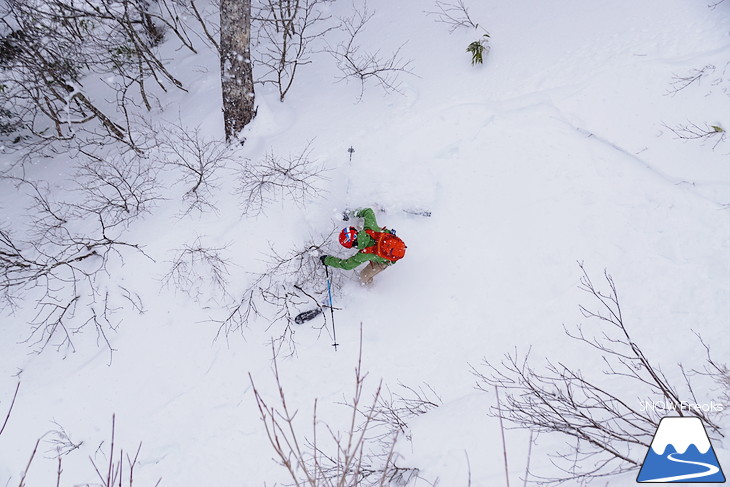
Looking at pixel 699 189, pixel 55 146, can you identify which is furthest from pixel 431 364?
pixel 55 146

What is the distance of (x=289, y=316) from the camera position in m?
6.45

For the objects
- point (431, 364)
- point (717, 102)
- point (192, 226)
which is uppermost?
point (717, 102)

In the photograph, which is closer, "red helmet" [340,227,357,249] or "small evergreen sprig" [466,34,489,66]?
"red helmet" [340,227,357,249]

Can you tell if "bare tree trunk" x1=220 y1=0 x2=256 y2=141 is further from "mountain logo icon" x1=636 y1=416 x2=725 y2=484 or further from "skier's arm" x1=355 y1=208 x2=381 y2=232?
"mountain logo icon" x1=636 y1=416 x2=725 y2=484

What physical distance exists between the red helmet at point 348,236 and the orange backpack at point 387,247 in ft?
0.68

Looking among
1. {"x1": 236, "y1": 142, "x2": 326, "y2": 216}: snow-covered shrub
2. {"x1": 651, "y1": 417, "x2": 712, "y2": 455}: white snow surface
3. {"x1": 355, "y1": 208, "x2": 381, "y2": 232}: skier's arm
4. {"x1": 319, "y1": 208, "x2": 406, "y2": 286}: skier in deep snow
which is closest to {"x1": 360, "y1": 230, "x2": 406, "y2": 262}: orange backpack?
{"x1": 319, "y1": 208, "x2": 406, "y2": 286}: skier in deep snow

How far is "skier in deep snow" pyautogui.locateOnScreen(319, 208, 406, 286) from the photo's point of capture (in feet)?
19.8

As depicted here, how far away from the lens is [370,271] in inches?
258

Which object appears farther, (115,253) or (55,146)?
(55,146)

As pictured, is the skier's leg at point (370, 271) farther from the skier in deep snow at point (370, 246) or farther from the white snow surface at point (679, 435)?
the white snow surface at point (679, 435)

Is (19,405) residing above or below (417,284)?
below

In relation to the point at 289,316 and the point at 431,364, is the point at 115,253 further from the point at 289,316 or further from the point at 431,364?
the point at 431,364

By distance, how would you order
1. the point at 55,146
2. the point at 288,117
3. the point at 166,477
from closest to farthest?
the point at 166,477, the point at 288,117, the point at 55,146

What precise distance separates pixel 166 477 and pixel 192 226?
3.53 m
